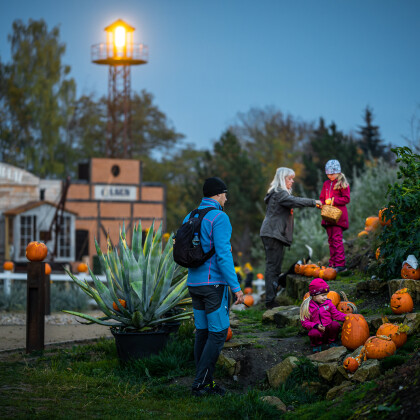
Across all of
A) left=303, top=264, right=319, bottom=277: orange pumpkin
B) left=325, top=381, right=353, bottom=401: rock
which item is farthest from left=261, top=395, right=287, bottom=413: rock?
left=303, top=264, right=319, bottom=277: orange pumpkin

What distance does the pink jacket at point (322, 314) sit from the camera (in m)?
5.69

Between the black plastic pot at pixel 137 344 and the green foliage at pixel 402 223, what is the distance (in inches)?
98.9

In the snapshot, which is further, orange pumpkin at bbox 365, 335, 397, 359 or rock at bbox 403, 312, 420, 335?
rock at bbox 403, 312, 420, 335

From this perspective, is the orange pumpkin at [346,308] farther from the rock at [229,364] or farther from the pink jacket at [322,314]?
the rock at [229,364]

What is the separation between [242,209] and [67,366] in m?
22.2

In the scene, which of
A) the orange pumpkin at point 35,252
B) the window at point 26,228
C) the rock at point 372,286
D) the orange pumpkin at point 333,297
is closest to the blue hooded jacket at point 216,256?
the orange pumpkin at point 333,297

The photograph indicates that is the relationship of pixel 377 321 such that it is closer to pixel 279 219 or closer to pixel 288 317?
pixel 288 317

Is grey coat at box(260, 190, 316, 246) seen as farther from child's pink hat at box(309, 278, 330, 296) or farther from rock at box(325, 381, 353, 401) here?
rock at box(325, 381, 353, 401)

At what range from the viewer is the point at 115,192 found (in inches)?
1078

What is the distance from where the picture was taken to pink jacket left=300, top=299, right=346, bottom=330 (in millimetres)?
5688

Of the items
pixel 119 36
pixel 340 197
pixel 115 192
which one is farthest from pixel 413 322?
pixel 119 36

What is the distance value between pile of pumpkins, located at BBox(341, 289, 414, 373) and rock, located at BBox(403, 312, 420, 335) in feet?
0.52

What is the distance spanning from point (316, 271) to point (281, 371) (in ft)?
10.6

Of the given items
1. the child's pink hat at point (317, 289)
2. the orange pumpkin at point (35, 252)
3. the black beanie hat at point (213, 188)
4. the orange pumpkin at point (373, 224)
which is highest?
the black beanie hat at point (213, 188)
